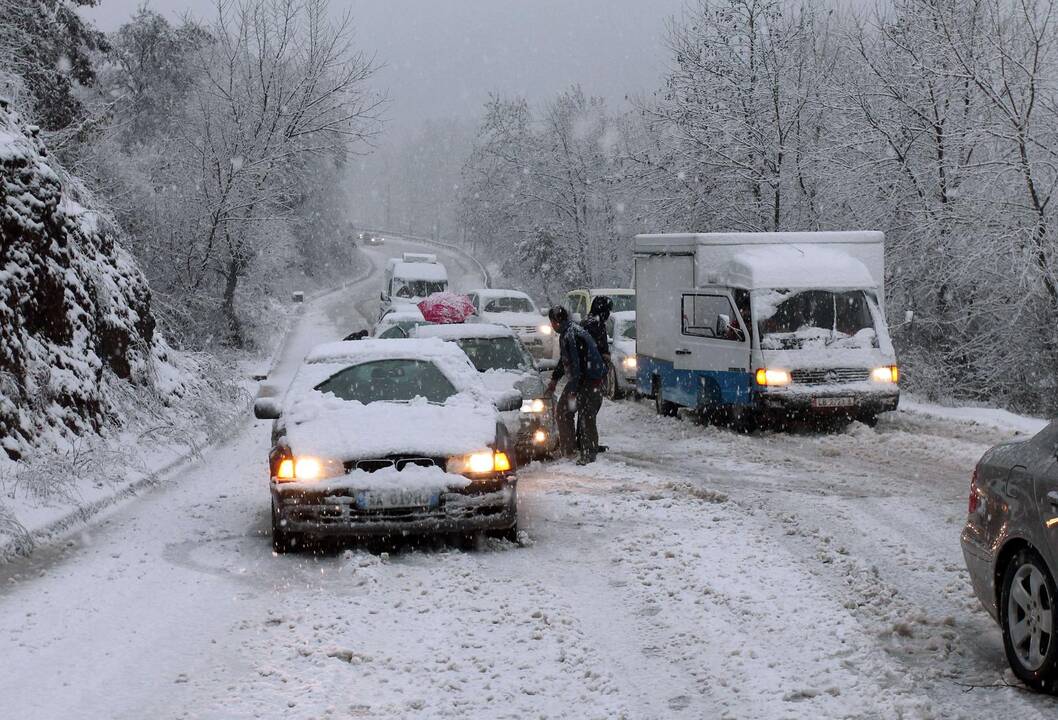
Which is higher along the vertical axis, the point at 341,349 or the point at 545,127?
the point at 545,127

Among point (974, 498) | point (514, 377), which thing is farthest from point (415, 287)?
point (974, 498)

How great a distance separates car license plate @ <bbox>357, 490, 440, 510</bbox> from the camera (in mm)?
8086

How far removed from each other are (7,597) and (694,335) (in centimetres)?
1112

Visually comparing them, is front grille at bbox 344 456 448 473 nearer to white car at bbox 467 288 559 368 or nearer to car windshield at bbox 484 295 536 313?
white car at bbox 467 288 559 368

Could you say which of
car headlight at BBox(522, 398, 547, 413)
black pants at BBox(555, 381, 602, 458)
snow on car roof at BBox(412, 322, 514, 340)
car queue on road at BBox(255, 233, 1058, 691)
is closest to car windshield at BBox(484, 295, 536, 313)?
car queue on road at BBox(255, 233, 1058, 691)

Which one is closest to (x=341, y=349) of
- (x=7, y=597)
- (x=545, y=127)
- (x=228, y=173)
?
(x=7, y=597)

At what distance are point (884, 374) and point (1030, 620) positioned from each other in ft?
34.4

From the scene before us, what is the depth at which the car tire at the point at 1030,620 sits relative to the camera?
496 cm

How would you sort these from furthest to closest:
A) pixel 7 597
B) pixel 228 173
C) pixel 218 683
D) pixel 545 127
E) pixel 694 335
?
pixel 545 127 → pixel 228 173 → pixel 694 335 → pixel 7 597 → pixel 218 683

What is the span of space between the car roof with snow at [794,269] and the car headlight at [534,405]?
413 centimetres

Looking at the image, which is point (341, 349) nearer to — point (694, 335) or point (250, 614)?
point (250, 614)

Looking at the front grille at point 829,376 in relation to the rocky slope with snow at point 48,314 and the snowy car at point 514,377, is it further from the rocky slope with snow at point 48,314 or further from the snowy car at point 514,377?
the rocky slope with snow at point 48,314

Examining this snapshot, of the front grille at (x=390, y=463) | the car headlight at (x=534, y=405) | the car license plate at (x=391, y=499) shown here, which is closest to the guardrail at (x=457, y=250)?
the car headlight at (x=534, y=405)

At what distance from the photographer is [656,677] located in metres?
5.61
